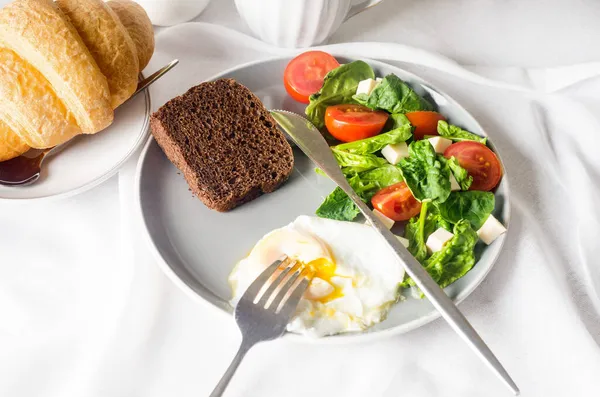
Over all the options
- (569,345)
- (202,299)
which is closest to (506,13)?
(569,345)

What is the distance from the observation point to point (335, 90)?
8.19 feet

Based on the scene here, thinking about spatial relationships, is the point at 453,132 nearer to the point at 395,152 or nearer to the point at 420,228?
the point at 395,152

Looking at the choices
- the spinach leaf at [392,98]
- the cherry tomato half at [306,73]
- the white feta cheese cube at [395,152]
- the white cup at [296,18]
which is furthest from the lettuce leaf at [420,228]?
the white cup at [296,18]

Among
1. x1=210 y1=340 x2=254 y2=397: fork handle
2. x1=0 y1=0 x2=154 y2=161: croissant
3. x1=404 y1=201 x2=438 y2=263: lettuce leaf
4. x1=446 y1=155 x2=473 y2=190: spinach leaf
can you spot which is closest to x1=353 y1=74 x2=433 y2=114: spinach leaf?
x1=446 y1=155 x2=473 y2=190: spinach leaf

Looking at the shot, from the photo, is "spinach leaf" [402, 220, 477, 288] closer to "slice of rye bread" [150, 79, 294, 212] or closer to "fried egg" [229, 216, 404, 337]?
"fried egg" [229, 216, 404, 337]

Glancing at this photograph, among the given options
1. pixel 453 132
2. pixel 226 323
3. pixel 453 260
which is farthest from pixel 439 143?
pixel 226 323

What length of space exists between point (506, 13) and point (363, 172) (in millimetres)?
1360

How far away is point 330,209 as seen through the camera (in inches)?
86.9

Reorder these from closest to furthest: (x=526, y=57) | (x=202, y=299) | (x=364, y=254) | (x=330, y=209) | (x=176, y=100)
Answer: (x=202, y=299) → (x=364, y=254) → (x=330, y=209) → (x=176, y=100) → (x=526, y=57)

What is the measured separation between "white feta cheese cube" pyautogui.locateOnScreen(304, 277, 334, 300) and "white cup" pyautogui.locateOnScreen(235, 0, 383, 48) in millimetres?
1254

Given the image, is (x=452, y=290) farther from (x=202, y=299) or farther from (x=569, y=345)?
(x=202, y=299)

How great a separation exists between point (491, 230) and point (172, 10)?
178 cm

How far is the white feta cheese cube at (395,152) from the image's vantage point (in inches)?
90.0

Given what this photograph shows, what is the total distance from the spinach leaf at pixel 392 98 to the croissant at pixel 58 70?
95 centimetres
